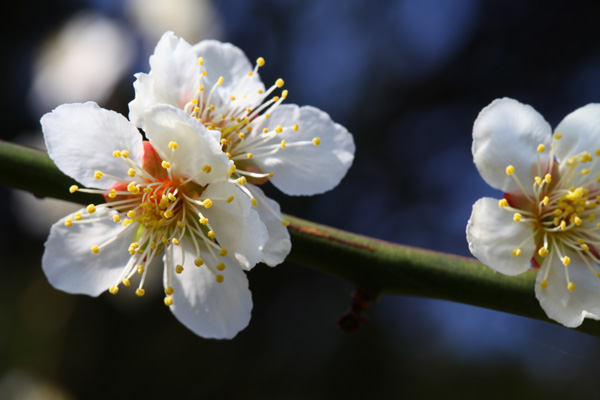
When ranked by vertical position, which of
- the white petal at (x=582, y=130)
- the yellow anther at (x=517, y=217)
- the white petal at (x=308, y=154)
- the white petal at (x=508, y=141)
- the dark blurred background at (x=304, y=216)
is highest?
the white petal at (x=582, y=130)

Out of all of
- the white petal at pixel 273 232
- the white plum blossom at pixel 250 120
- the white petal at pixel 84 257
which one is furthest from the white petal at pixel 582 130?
the white petal at pixel 84 257

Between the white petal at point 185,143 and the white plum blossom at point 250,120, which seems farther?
the white plum blossom at point 250,120

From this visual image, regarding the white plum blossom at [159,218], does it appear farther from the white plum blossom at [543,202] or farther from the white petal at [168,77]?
the white plum blossom at [543,202]

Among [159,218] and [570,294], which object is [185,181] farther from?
[570,294]

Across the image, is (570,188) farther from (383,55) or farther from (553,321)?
(383,55)

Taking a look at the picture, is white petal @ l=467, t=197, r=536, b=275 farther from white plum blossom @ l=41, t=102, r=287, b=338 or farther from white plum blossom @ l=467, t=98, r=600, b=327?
white plum blossom @ l=41, t=102, r=287, b=338

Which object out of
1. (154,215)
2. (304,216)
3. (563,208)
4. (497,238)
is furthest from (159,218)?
(304,216)

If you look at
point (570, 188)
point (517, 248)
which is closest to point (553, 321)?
point (517, 248)
